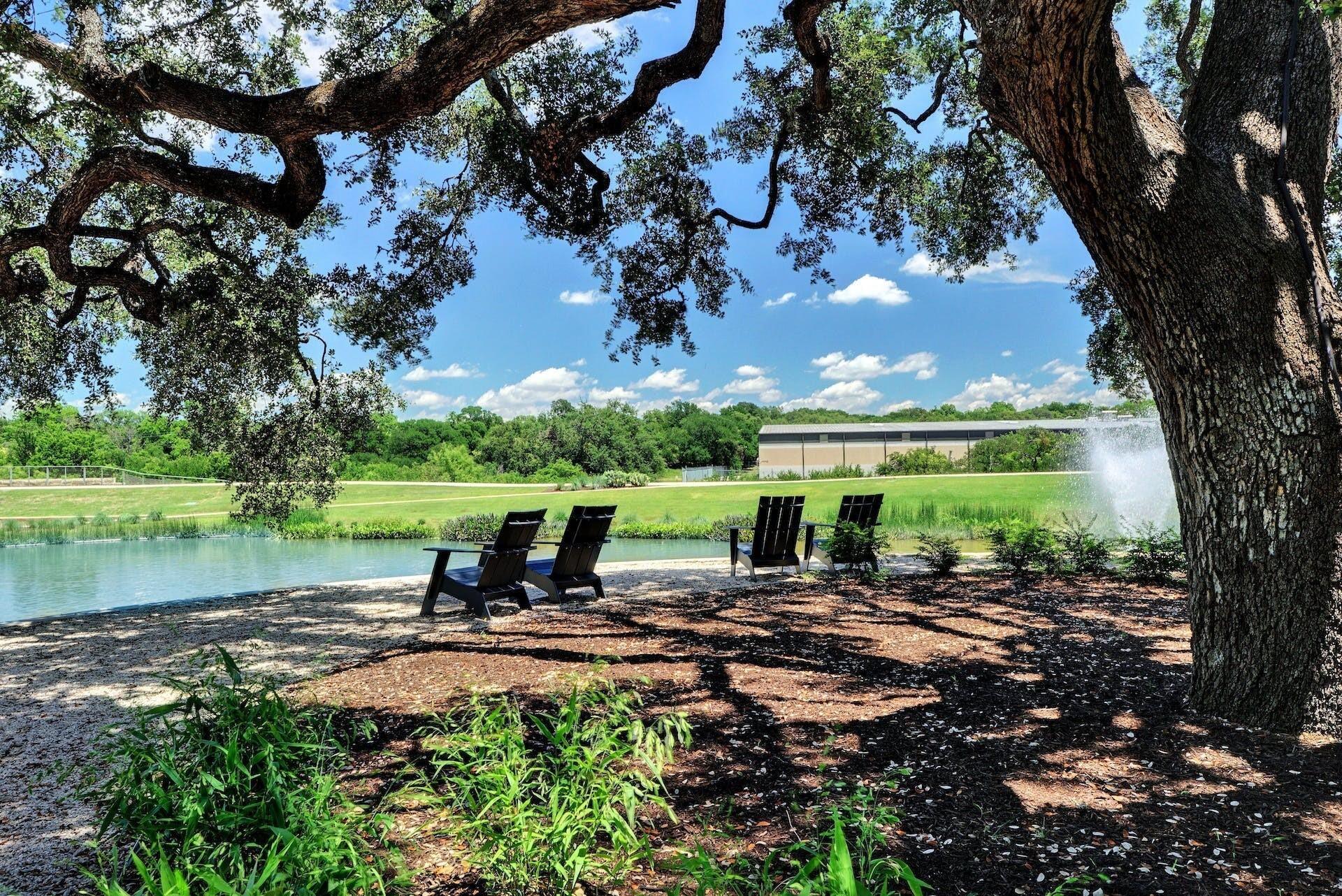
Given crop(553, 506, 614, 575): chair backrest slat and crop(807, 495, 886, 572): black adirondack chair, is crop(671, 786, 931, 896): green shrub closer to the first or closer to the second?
crop(553, 506, 614, 575): chair backrest slat

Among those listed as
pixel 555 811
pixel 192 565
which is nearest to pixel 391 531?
pixel 192 565

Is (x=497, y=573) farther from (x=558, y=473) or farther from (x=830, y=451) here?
(x=830, y=451)

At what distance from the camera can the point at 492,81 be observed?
27.3ft

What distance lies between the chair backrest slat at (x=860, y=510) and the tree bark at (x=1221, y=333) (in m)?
5.75

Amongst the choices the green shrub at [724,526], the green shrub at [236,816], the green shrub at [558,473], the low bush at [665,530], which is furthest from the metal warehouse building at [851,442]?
the green shrub at [236,816]

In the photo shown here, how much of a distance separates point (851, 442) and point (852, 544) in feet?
183

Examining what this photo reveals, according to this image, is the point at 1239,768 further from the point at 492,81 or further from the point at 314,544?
the point at 314,544

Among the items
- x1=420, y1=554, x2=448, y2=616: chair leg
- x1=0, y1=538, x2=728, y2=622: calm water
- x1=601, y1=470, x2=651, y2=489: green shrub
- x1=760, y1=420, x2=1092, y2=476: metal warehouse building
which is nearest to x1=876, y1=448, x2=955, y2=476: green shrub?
x1=601, y1=470, x2=651, y2=489: green shrub

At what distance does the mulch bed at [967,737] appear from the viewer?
2.52 meters

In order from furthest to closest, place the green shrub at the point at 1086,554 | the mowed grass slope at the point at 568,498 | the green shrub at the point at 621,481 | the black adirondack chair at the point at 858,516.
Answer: the green shrub at the point at 621,481 < the mowed grass slope at the point at 568,498 < the black adirondack chair at the point at 858,516 < the green shrub at the point at 1086,554

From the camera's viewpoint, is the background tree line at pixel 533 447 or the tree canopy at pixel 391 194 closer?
the tree canopy at pixel 391 194

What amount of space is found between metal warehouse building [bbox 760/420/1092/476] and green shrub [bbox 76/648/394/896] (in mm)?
57810

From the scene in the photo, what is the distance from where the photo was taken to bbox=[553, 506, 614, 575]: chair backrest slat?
25.8ft

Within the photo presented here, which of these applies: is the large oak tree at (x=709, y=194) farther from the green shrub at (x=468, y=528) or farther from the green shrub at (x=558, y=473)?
the green shrub at (x=558, y=473)
